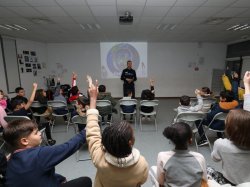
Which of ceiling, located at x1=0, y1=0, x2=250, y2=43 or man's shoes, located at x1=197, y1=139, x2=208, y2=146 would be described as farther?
man's shoes, located at x1=197, y1=139, x2=208, y2=146

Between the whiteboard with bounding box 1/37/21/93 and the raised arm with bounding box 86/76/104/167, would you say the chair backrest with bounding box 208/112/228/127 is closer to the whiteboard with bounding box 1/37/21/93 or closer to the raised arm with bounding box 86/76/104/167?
the raised arm with bounding box 86/76/104/167

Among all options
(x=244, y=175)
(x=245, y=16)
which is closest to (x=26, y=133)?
(x=244, y=175)

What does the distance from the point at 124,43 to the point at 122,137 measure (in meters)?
7.46

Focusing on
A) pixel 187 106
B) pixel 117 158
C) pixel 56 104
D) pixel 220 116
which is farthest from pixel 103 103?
pixel 117 158

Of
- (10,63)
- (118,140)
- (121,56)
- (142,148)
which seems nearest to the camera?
(118,140)

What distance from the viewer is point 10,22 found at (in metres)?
4.45

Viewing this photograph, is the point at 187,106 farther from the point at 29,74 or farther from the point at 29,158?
the point at 29,74

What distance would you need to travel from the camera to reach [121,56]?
26.9 ft

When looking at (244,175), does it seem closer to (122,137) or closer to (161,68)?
(122,137)

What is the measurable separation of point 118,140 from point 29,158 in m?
0.58

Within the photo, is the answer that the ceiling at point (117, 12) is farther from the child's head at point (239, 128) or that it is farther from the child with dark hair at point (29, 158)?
the child with dark hair at point (29, 158)

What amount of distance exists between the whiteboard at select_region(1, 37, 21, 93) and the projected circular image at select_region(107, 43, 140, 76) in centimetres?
372

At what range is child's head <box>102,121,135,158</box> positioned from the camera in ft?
3.33

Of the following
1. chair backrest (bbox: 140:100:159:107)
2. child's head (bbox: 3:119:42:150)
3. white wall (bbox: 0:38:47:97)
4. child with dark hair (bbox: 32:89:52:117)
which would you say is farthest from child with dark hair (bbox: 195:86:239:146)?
white wall (bbox: 0:38:47:97)
